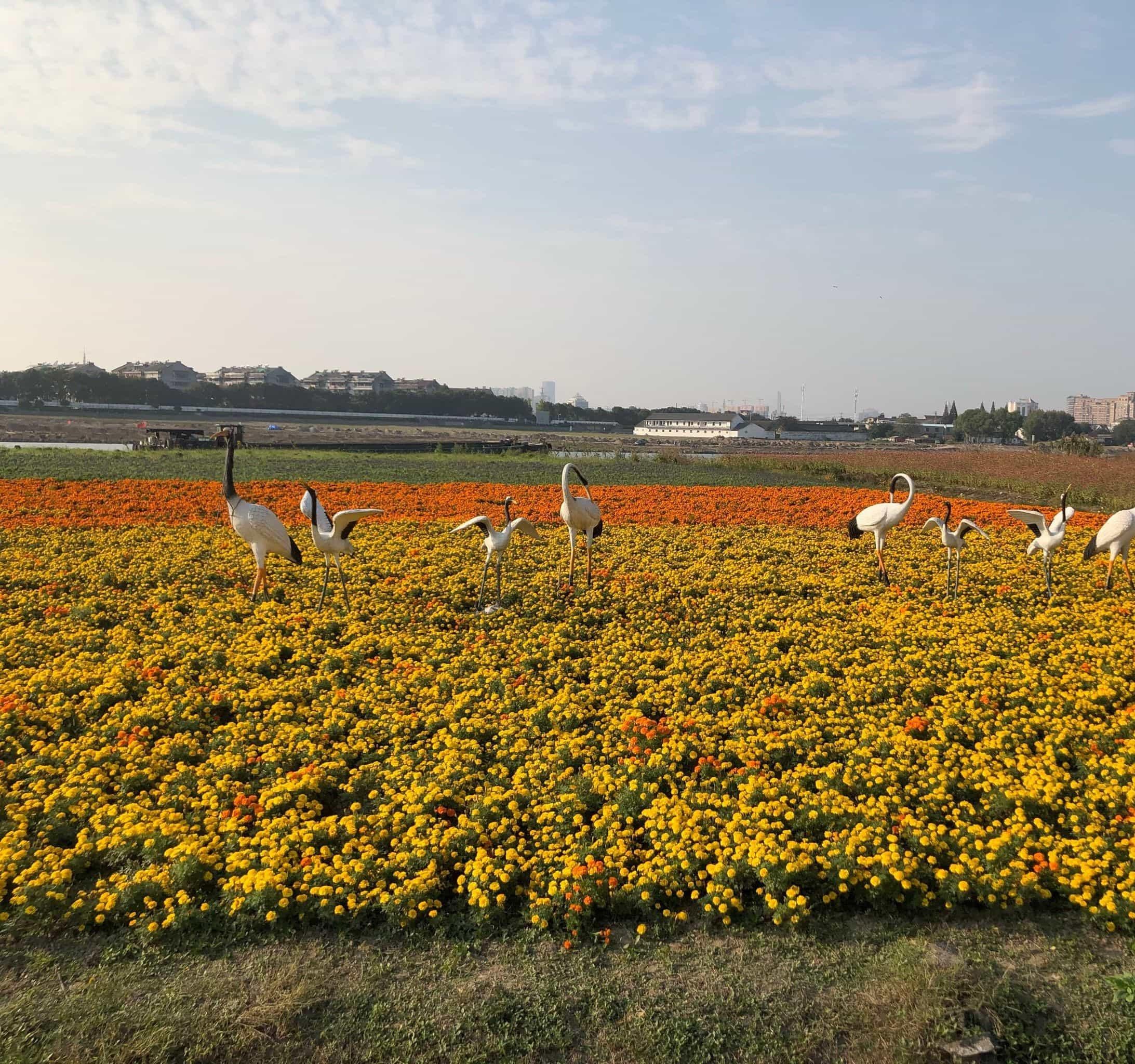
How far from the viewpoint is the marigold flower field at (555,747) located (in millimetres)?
5777

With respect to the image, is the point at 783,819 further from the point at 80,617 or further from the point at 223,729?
the point at 80,617

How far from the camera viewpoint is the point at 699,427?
355 ft

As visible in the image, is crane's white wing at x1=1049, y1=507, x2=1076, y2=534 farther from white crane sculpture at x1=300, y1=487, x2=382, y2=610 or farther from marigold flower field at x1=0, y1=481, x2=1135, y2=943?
white crane sculpture at x1=300, y1=487, x2=382, y2=610

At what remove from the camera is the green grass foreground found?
4.56 m

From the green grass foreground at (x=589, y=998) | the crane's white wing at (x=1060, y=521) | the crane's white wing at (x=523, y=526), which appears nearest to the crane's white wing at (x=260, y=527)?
the crane's white wing at (x=523, y=526)

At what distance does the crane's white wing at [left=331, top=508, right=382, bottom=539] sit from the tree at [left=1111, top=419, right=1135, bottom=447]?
465 feet

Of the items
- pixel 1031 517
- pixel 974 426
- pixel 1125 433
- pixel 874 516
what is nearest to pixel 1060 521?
pixel 1031 517

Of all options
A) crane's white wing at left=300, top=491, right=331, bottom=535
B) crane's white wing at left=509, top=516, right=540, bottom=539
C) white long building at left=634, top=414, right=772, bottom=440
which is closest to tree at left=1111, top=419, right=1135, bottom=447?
white long building at left=634, top=414, right=772, bottom=440

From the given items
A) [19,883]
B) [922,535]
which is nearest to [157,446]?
[922,535]

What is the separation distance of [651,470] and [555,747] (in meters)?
27.8

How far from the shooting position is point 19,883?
5.84 metres

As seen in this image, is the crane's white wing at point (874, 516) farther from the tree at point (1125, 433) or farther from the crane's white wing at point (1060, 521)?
the tree at point (1125, 433)

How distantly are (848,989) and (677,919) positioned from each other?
1.19m

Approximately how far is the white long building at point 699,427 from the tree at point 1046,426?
37725mm
